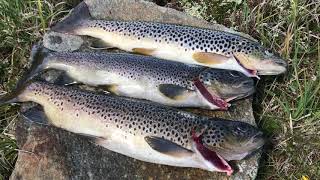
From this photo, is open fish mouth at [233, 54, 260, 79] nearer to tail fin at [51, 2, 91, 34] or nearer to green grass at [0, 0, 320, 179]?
green grass at [0, 0, 320, 179]

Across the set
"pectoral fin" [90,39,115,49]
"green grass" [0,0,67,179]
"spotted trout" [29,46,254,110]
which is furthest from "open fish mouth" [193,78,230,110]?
"green grass" [0,0,67,179]

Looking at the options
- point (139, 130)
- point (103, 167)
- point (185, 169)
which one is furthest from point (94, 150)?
point (185, 169)

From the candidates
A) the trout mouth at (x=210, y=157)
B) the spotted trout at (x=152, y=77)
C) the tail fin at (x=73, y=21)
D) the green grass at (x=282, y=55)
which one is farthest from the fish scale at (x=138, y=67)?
the green grass at (x=282, y=55)

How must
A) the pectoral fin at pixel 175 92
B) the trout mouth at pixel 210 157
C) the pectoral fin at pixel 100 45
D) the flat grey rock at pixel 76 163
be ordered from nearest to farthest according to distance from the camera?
the trout mouth at pixel 210 157, the flat grey rock at pixel 76 163, the pectoral fin at pixel 175 92, the pectoral fin at pixel 100 45

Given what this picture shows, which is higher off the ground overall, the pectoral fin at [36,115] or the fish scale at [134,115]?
the fish scale at [134,115]

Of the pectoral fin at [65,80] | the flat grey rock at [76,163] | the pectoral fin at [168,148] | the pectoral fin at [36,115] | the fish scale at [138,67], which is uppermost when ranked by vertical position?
the fish scale at [138,67]

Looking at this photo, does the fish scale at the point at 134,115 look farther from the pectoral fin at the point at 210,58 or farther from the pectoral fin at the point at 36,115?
the pectoral fin at the point at 210,58

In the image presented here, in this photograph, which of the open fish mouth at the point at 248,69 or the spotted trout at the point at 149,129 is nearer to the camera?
the spotted trout at the point at 149,129

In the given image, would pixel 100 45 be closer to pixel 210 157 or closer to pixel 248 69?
pixel 248 69

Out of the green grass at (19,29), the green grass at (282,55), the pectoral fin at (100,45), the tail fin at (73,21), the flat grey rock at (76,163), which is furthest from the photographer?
the green grass at (19,29)
